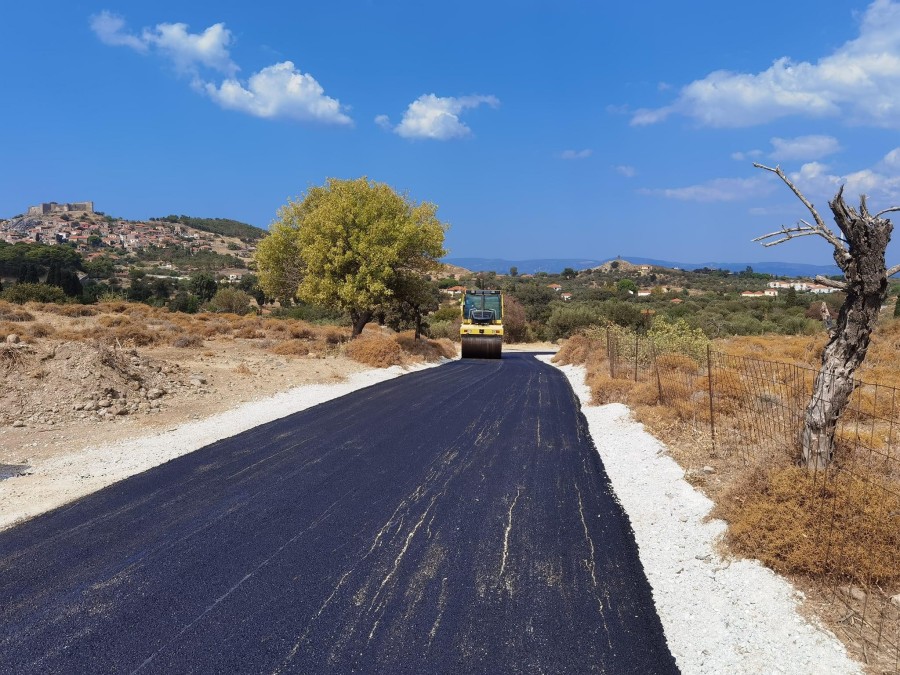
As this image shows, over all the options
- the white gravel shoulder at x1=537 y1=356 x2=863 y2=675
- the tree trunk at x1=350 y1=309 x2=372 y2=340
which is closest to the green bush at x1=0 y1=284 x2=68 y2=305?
the tree trunk at x1=350 y1=309 x2=372 y2=340

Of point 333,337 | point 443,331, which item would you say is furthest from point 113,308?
point 443,331

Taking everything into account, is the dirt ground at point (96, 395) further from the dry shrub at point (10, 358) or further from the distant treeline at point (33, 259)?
the distant treeline at point (33, 259)

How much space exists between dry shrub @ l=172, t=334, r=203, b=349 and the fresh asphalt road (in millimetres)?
15182

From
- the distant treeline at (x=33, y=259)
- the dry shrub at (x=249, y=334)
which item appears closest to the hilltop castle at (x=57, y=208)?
the distant treeline at (x=33, y=259)

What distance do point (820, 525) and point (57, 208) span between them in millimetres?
233642

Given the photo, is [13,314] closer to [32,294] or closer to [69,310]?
→ [69,310]

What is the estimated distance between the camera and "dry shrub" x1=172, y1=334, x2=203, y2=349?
2233 centimetres

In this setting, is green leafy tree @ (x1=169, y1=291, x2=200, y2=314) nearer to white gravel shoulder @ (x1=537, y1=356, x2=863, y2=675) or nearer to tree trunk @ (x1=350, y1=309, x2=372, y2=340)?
tree trunk @ (x1=350, y1=309, x2=372, y2=340)

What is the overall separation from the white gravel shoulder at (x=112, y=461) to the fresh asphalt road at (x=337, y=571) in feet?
1.38

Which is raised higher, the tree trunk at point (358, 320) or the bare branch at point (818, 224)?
the bare branch at point (818, 224)

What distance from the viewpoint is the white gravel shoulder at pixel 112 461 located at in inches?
277

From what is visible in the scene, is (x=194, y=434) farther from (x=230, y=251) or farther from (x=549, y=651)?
(x=230, y=251)

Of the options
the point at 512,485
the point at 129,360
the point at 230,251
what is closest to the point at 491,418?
the point at 512,485

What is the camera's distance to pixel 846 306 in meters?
5.89
